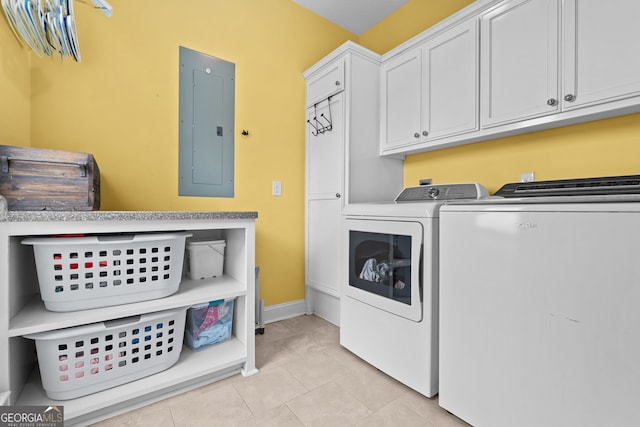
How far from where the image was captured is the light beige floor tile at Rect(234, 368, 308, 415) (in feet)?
4.37

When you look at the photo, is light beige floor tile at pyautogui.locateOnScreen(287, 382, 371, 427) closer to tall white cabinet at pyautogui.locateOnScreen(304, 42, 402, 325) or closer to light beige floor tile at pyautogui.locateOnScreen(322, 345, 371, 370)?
light beige floor tile at pyautogui.locateOnScreen(322, 345, 371, 370)

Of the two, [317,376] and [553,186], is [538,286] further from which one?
[317,376]

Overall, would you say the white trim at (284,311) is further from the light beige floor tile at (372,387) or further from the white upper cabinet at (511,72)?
the white upper cabinet at (511,72)

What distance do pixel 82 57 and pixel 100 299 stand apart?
1.41 meters

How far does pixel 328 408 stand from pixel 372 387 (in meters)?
0.29

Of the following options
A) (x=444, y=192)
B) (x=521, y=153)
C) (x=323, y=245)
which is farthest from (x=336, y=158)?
(x=521, y=153)

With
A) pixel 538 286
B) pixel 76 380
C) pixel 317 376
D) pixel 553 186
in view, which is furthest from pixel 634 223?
pixel 76 380

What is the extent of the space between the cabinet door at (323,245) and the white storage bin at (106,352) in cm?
113

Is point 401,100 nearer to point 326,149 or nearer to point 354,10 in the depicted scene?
point 326,149

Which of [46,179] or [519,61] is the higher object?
[519,61]

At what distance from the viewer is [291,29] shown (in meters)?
2.46

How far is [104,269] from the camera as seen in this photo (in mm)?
1237

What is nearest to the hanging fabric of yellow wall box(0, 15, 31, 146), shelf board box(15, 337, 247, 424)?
yellow wall box(0, 15, 31, 146)

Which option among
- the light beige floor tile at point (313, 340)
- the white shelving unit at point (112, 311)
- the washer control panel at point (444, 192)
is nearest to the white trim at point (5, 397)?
the white shelving unit at point (112, 311)
